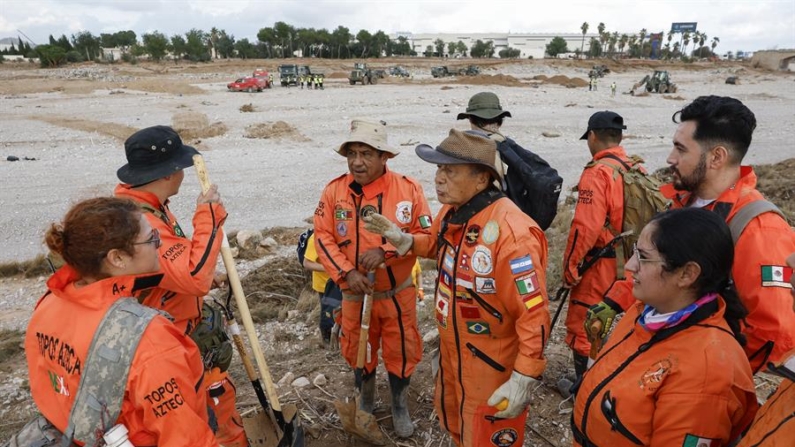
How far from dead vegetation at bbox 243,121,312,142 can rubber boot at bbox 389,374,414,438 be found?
1477 centimetres

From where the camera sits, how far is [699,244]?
6.05 feet

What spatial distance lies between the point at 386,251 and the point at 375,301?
45cm

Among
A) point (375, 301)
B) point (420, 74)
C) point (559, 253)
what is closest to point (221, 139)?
point (559, 253)

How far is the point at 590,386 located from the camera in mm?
2115

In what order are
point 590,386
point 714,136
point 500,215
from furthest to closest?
point 500,215 → point 714,136 → point 590,386

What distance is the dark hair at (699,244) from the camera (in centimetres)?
184

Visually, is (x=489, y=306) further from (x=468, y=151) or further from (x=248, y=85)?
(x=248, y=85)

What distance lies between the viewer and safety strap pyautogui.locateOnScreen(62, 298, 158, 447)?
1.70 meters

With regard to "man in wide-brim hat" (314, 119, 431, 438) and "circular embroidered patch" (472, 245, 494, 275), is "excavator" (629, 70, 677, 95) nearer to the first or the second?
"man in wide-brim hat" (314, 119, 431, 438)

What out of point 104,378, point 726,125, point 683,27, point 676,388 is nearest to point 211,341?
point 104,378

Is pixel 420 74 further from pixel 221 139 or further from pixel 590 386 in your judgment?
pixel 590 386

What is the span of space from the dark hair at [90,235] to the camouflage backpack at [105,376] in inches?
8.8

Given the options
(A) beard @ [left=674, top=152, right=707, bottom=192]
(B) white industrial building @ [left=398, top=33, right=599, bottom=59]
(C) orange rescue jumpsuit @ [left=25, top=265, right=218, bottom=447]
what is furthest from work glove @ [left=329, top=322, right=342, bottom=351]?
(B) white industrial building @ [left=398, top=33, right=599, bottom=59]

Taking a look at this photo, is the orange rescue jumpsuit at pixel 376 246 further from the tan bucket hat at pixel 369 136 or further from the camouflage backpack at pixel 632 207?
the camouflage backpack at pixel 632 207
